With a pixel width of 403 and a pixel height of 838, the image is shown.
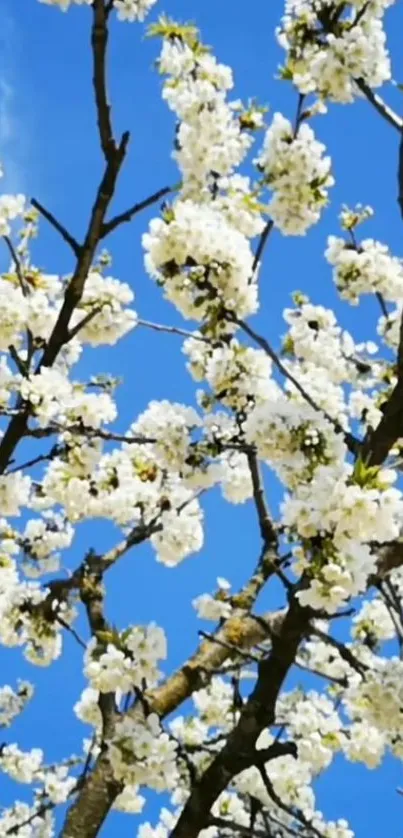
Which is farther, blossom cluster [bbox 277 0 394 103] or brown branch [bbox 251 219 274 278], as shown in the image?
brown branch [bbox 251 219 274 278]

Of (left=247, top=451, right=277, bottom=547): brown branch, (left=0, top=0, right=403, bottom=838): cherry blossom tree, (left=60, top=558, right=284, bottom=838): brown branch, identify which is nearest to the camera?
(left=0, top=0, right=403, bottom=838): cherry blossom tree

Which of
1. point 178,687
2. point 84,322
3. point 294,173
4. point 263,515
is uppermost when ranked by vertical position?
point 84,322

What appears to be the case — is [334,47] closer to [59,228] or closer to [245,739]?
[59,228]

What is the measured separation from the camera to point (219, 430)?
13.8 feet

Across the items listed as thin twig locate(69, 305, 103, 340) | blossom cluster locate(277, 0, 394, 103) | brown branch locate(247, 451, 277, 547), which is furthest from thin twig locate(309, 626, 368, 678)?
blossom cluster locate(277, 0, 394, 103)

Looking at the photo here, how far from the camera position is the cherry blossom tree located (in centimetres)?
357

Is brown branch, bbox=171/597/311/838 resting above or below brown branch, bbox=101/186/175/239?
below

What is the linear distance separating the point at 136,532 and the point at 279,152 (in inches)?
111

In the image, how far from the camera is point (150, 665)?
3877 millimetres

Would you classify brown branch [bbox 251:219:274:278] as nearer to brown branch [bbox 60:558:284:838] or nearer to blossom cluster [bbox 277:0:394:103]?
blossom cluster [bbox 277:0:394:103]

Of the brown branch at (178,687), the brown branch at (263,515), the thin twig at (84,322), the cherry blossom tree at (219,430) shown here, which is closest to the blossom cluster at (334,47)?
the cherry blossom tree at (219,430)

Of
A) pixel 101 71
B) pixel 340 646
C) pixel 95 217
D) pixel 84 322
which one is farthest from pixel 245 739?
pixel 101 71

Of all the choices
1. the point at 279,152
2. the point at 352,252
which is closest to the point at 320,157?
the point at 279,152

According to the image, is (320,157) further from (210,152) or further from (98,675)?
(98,675)
